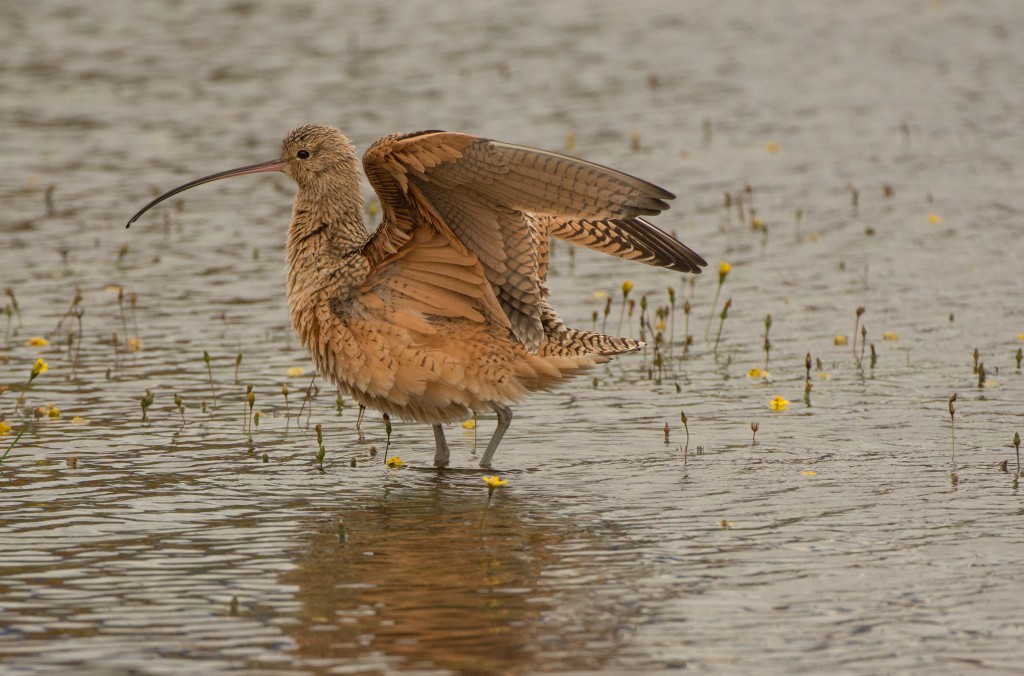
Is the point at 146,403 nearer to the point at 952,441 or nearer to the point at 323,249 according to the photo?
the point at 323,249

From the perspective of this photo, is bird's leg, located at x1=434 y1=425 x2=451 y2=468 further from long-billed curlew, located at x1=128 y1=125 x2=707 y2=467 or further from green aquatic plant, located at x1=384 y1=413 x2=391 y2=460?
green aquatic plant, located at x1=384 y1=413 x2=391 y2=460

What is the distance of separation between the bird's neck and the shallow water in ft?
2.24

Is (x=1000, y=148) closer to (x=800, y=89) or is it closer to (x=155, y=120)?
(x=800, y=89)

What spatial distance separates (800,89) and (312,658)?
11648 mm

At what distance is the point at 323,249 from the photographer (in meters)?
8.20

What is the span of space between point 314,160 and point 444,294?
1.16 m

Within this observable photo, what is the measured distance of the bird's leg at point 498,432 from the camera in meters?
7.77

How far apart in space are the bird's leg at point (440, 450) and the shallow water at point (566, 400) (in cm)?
9

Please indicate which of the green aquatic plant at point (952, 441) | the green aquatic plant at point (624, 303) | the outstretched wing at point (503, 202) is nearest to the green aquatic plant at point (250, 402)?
the outstretched wing at point (503, 202)

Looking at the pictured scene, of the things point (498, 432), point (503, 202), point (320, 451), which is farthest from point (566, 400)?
point (503, 202)

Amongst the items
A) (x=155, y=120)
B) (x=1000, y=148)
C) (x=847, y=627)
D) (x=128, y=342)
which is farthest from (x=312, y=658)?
(x=155, y=120)

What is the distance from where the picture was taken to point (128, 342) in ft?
32.2

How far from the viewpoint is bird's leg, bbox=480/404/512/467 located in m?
7.77

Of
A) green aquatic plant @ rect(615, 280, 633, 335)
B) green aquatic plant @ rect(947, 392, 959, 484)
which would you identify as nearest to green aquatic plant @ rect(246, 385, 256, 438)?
green aquatic plant @ rect(615, 280, 633, 335)
